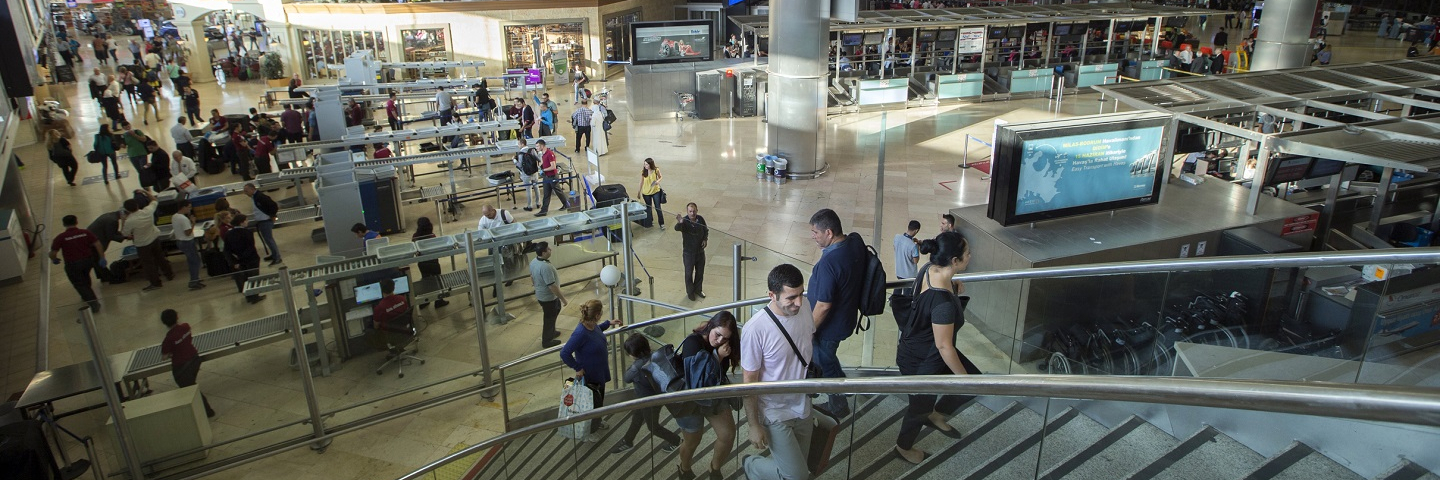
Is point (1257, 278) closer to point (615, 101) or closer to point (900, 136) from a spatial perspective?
point (900, 136)

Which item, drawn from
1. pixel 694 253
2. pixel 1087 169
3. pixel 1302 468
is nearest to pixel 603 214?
pixel 694 253

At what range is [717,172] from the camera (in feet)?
51.9

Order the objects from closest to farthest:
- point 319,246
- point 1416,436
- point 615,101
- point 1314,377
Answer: point 1416,436 < point 1314,377 < point 319,246 < point 615,101

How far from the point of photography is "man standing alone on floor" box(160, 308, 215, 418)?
23.5 ft

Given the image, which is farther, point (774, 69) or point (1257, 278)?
point (774, 69)

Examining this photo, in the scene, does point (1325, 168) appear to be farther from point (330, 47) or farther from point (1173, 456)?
point (330, 47)

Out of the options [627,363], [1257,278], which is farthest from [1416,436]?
[627,363]

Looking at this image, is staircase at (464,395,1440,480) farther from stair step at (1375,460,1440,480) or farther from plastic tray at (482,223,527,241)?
plastic tray at (482,223,527,241)

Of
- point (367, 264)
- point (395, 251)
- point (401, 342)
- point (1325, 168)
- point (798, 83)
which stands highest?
point (798, 83)

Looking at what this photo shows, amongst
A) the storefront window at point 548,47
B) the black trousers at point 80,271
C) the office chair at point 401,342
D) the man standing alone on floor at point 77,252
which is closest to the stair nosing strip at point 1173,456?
the office chair at point 401,342

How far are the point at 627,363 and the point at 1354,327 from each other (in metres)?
5.92

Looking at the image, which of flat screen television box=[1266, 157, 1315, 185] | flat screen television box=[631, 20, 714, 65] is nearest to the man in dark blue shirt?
Result: flat screen television box=[1266, 157, 1315, 185]

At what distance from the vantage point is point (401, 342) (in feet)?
27.5

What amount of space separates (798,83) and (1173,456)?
1236 cm
